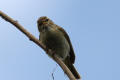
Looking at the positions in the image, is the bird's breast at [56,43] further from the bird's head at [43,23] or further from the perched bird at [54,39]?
the bird's head at [43,23]

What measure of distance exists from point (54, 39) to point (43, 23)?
45cm

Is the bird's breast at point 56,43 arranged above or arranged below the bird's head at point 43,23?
below

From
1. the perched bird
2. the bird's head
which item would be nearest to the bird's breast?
the perched bird

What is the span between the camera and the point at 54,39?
18.5 ft

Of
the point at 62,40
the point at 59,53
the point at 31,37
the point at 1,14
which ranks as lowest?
the point at 31,37

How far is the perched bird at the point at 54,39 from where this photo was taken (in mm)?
5484

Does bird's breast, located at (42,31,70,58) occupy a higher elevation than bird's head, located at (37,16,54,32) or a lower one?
lower

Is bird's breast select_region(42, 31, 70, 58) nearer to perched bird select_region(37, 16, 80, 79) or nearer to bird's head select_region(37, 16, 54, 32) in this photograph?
perched bird select_region(37, 16, 80, 79)

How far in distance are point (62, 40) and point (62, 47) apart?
0.84 feet

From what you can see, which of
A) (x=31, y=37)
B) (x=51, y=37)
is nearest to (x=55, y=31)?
(x=51, y=37)

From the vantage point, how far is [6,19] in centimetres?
266

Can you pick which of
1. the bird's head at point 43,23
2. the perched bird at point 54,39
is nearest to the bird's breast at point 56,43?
the perched bird at point 54,39

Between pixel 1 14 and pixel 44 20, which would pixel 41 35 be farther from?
pixel 1 14

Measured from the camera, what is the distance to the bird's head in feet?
17.6
